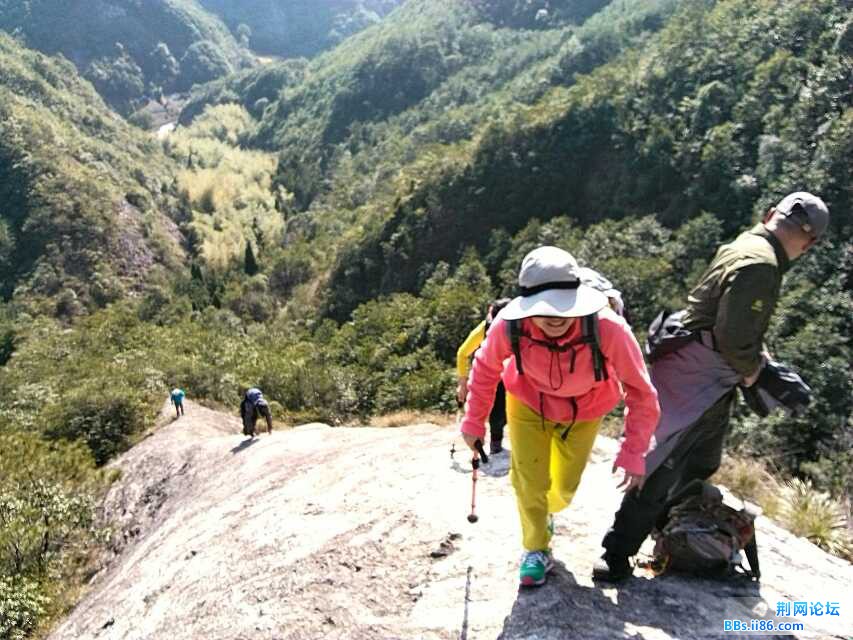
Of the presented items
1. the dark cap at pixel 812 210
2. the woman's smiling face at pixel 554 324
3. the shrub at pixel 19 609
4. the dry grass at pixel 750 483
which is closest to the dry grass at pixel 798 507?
the dry grass at pixel 750 483

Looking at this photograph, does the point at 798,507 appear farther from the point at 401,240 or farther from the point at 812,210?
the point at 401,240

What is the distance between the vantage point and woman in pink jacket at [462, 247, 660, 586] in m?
3.86

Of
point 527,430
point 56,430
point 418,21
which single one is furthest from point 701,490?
point 418,21

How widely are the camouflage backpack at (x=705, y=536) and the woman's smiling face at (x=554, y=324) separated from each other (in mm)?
1497

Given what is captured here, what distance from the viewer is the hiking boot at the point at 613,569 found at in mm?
4363

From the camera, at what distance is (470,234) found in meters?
63.4

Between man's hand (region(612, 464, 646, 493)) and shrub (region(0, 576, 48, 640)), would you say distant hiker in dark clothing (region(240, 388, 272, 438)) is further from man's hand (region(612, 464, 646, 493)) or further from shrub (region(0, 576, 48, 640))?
A: man's hand (region(612, 464, 646, 493))

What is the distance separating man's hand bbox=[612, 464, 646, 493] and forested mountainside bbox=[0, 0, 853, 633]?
10.5ft

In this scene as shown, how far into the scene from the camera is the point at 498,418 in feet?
23.9

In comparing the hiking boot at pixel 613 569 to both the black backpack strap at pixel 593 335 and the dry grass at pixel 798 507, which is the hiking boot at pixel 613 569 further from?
the dry grass at pixel 798 507

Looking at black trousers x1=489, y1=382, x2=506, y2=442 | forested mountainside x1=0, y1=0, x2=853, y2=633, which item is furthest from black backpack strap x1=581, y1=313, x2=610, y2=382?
forested mountainside x1=0, y1=0, x2=853, y2=633

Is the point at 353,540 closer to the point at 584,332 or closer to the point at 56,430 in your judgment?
the point at 584,332

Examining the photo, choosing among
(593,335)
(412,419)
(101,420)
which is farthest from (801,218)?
(101,420)

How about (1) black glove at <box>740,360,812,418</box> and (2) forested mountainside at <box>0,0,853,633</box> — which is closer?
(1) black glove at <box>740,360,812,418</box>
